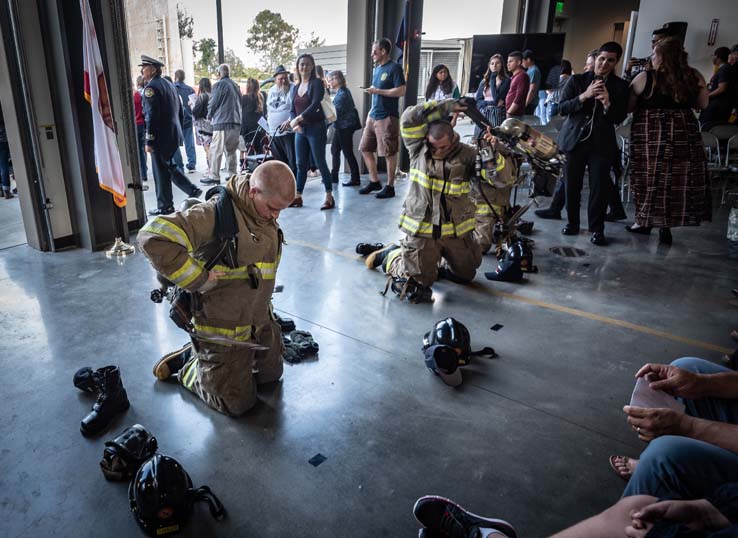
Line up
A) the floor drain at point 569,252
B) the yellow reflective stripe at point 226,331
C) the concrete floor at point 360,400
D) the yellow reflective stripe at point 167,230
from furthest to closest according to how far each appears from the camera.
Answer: the floor drain at point 569,252 → the yellow reflective stripe at point 226,331 → the yellow reflective stripe at point 167,230 → the concrete floor at point 360,400

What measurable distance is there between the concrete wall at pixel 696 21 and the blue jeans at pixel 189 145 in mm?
9921

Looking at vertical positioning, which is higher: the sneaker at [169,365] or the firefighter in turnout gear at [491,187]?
the firefighter in turnout gear at [491,187]

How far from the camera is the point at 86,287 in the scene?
457 centimetres

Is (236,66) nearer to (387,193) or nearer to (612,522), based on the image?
(387,193)

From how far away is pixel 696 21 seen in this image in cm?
1075

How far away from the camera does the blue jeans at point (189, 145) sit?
9.79 meters

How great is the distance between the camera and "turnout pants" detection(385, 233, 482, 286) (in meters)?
4.48

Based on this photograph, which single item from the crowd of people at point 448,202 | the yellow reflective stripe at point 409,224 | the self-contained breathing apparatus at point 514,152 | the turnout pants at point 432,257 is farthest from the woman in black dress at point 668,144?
the yellow reflective stripe at point 409,224

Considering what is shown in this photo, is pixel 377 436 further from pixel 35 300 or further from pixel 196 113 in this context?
pixel 196 113

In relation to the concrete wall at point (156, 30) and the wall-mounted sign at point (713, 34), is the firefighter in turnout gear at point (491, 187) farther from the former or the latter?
the concrete wall at point (156, 30)

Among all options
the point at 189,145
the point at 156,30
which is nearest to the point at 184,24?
the point at 156,30

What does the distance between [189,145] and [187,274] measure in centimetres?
839

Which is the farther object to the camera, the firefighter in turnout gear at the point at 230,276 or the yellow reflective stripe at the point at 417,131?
the yellow reflective stripe at the point at 417,131

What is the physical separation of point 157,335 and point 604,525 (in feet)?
10.2
